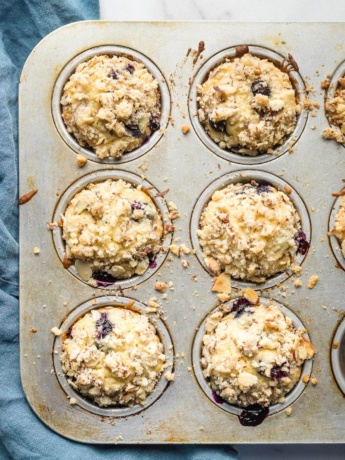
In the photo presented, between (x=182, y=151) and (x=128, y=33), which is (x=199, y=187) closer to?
(x=182, y=151)

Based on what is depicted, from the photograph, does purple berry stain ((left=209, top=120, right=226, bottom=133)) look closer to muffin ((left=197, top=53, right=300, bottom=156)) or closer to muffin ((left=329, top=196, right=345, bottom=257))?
muffin ((left=197, top=53, right=300, bottom=156))

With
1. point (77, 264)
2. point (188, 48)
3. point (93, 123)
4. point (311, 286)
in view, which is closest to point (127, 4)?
point (188, 48)

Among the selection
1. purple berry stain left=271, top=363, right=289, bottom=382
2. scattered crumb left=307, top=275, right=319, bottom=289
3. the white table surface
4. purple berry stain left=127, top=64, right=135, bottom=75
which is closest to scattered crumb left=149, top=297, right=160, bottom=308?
purple berry stain left=271, top=363, right=289, bottom=382

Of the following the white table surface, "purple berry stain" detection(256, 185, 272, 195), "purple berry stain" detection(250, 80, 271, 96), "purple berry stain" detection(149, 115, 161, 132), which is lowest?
"purple berry stain" detection(256, 185, 272, 195)

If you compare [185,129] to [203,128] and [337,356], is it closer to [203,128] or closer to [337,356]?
[203,128]

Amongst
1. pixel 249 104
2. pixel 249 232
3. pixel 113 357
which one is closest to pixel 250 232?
pixel 249 232
